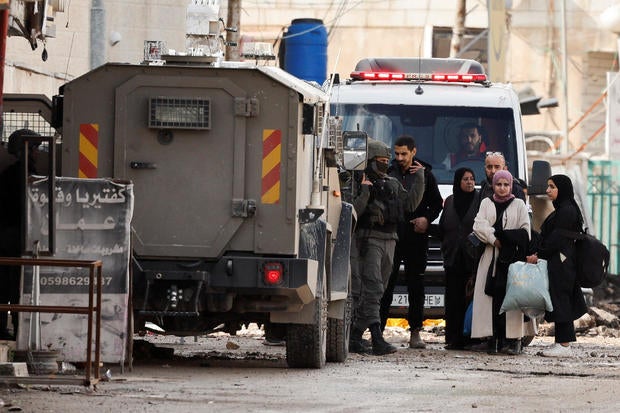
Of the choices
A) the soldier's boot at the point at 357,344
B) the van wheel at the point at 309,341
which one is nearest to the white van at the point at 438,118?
the soldier's boot at the point at 357,344

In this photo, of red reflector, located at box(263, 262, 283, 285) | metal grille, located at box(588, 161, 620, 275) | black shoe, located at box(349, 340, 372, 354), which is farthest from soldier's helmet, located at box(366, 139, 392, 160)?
metal grille, located at box(588, 161, 620, 275)

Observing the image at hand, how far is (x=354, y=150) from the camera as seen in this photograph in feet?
43.4

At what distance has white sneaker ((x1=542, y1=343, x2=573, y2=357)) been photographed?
15.1 metres

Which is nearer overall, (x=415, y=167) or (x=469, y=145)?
(x=415, y=167)

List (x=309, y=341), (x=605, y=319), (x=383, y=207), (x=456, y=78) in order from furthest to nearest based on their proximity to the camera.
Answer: (x=605, y=319), (x=456, y=78), (x=383, y=207), (x=309, y=341)

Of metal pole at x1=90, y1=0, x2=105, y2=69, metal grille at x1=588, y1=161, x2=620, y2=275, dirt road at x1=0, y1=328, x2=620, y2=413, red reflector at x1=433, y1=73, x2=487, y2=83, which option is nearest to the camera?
dirt road at x1=0, y1=328, x2=620, y2=413

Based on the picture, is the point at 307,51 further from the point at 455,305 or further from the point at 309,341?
the point at 309,341

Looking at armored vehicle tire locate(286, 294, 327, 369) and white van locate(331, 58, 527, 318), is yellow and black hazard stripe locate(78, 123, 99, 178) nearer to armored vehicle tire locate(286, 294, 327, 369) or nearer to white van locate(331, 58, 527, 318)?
armored vehicle tire locate(286, 294, 327, 369)

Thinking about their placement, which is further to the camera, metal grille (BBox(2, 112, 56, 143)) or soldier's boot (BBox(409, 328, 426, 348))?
soldier's boot (BBox(409, 328, 426, 348))

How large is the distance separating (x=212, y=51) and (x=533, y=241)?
4.57 meters

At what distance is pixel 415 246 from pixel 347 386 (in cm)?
480

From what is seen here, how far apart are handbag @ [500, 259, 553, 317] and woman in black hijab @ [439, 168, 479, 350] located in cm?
63

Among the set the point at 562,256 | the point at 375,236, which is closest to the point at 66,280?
the point at 375,236

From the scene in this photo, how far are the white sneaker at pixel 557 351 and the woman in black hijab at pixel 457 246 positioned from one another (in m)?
0.79
